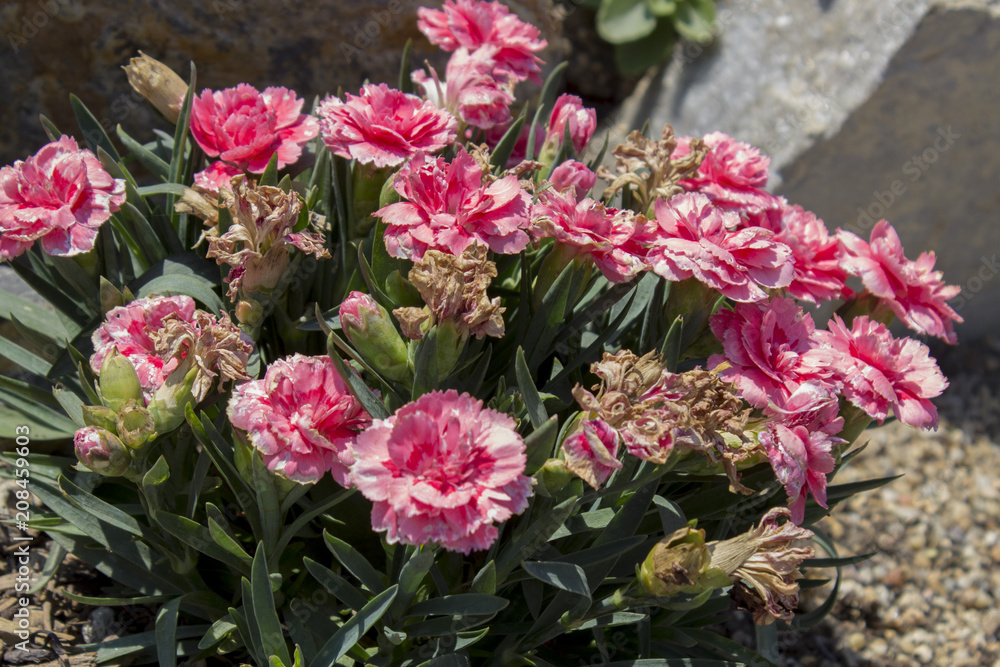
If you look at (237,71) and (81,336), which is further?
(237,71)

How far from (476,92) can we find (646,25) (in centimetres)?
189

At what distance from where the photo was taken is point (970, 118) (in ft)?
8.08

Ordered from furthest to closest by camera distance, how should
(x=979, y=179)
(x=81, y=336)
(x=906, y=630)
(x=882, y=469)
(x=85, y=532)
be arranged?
(x=979, y=179), (x=882, y=469), (x=906, y=630), (x=81, y=336), (x=85, y=532)

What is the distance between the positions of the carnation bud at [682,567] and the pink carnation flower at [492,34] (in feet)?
3.00

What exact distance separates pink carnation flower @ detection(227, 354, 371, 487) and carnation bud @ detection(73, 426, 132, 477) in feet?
0.52

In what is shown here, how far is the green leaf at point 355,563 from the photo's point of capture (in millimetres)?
1058

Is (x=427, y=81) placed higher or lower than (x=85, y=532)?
higher

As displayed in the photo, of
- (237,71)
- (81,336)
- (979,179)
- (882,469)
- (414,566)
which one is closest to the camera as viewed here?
(414,566)

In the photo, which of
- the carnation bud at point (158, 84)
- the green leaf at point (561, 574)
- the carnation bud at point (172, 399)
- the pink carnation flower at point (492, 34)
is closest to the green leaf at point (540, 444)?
the green leaf at point (561, 574)

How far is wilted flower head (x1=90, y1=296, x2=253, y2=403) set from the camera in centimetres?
103

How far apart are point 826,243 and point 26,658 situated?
4.98 feet

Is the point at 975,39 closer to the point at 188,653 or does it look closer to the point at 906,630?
the point at 906,630

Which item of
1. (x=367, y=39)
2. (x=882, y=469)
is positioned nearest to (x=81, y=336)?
(x=367, y=39)

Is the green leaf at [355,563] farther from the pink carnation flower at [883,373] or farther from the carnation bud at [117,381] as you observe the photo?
the pink carnation flower at [883,373]
